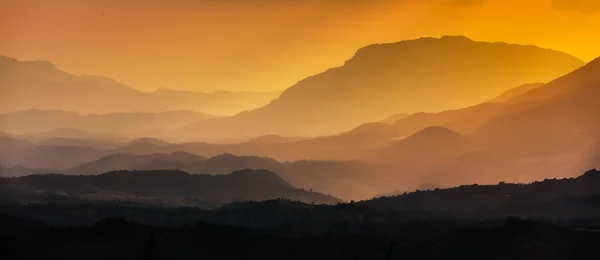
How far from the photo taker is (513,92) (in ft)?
37.3

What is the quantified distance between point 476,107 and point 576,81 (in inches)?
58.1

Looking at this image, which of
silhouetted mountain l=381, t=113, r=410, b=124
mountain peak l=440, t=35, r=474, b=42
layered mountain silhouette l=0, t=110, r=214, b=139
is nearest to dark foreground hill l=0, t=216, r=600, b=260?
layered mountain silhouette l=0, t=110, r=214, b=139

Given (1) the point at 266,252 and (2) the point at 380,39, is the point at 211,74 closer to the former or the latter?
(2) the point at 380,39

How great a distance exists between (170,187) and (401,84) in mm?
3902

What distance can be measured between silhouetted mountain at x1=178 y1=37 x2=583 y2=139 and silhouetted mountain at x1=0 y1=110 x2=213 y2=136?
304 millimetres

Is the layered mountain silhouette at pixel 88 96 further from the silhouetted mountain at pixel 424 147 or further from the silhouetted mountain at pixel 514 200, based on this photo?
the silhouetted mountain at pixel 514 200

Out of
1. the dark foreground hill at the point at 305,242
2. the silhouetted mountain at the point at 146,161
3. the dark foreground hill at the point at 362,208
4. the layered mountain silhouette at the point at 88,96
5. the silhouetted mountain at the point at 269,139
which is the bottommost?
the dark foreground hill at the point at 305,242

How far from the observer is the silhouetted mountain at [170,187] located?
→ 11.3 metres

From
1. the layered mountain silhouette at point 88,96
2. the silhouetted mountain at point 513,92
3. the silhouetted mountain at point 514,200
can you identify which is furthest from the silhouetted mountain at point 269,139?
the silhouetted mountain at point 513,92

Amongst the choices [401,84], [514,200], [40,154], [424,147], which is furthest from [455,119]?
[40,154]

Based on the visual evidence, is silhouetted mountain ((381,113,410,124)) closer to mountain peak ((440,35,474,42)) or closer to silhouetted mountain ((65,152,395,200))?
silhouetted mountain ((65,152,395,200))

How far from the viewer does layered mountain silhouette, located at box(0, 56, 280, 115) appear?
11.5 m

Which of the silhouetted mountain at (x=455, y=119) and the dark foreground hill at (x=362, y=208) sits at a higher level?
the silhouetted mountain at (x=455, y=119)

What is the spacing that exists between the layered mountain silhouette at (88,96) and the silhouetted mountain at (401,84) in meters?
0.25
